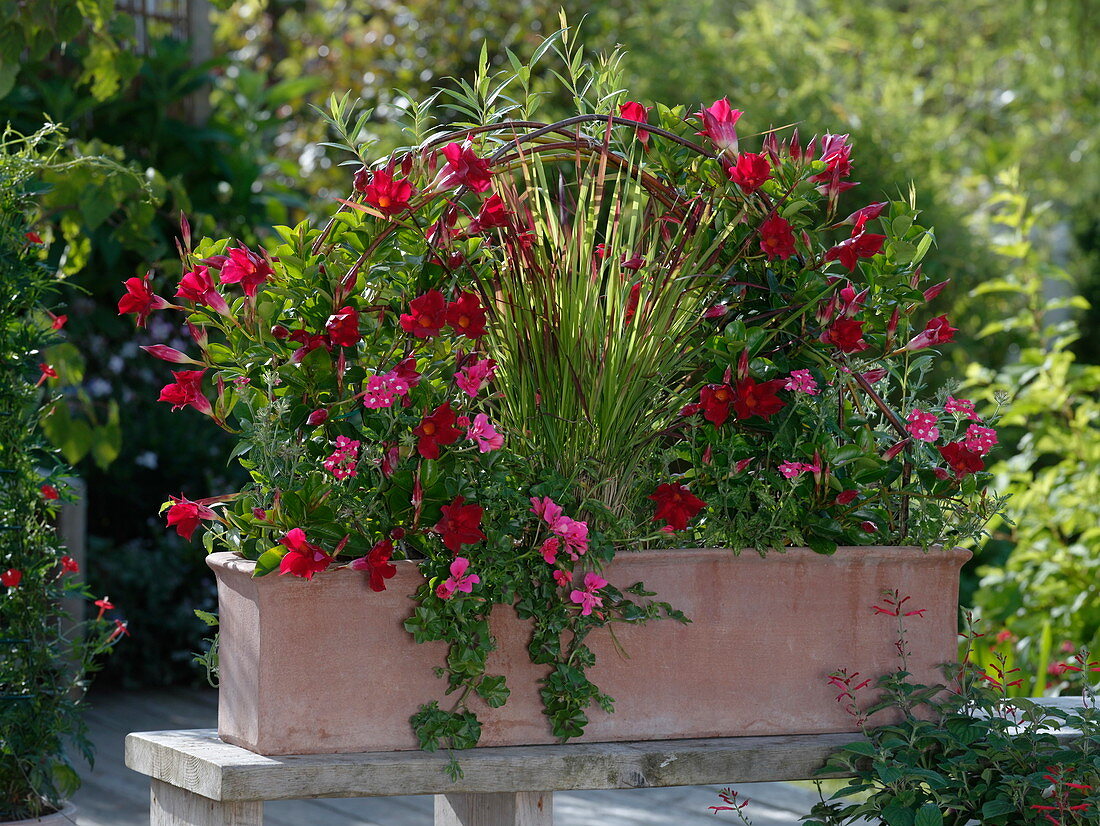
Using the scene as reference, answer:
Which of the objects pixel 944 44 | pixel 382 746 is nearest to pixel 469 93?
pixel 382 746

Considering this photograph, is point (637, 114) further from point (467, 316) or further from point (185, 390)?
point (185, 390)

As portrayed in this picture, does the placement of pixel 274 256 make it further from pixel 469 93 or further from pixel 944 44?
pixel 944 44

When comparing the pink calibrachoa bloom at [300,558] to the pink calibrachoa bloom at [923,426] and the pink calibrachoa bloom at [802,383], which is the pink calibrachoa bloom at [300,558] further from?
the pink calibrachoa bloom at [923,426]

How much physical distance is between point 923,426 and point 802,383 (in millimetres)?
168

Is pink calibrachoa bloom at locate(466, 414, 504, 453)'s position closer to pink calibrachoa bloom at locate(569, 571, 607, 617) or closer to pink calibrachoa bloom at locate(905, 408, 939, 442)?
pink calibrachoa bloom at locate(569, 571, 607, 617)

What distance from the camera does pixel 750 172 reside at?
1.35m

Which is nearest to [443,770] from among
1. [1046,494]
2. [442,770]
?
[442,770]

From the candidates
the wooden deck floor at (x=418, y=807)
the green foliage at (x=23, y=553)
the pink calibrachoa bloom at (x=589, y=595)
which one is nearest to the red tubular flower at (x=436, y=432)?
the pink calibrachoa bloom at (x=589, y=595)

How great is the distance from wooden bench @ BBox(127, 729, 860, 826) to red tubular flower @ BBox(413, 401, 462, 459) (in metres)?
0.33

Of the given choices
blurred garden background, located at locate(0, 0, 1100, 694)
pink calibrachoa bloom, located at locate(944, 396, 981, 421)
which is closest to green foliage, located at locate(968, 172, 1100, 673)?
blurred garden background, located at locate(0, 0, 1100, 694)

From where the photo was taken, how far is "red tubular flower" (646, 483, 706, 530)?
1353mm

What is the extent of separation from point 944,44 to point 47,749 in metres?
9.34

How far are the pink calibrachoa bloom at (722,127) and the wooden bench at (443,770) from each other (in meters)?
0.69

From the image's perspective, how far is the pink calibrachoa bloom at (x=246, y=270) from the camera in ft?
4.16
